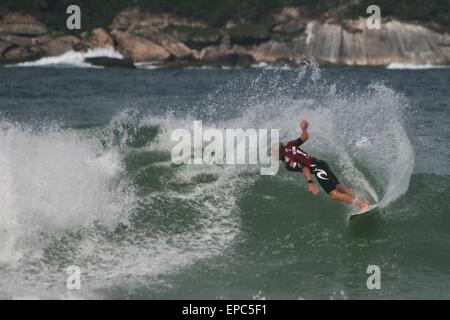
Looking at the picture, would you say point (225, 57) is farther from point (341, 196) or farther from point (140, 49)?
point (341, 196)

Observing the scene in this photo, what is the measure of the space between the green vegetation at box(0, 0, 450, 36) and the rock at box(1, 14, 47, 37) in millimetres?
2175

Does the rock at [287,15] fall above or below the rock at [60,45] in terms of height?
above

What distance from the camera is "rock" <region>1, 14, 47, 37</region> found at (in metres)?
82.8

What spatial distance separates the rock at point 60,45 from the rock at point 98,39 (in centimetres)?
123

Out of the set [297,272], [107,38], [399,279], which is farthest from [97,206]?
[107,38]

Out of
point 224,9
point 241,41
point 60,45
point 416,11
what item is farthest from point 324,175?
Answer: point 224,9

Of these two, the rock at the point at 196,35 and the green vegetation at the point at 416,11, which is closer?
the rock at the point at 196,35

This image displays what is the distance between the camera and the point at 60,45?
265 ft

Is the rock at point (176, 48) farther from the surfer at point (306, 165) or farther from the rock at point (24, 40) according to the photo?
the surfer at point (306, 165)

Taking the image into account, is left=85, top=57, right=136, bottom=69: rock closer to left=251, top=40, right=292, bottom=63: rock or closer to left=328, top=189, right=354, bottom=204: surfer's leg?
left=251, top=40, right=292, bottom=63: rock

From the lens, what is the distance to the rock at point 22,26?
271 ft

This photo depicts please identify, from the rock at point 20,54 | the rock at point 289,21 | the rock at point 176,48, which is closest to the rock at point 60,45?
the rock at point 20,54

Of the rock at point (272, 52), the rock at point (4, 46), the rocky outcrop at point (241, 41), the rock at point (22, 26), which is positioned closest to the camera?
the rock at point (4, 46)

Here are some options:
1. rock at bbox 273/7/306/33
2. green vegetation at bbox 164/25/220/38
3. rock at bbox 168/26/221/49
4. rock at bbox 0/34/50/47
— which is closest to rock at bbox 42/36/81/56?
rock at bbox 0/34/50/47
